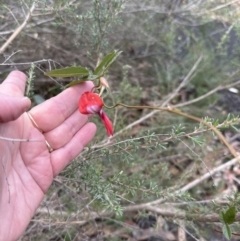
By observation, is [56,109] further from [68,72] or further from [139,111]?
[139,111]

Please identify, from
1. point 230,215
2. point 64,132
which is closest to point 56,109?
point 64,132

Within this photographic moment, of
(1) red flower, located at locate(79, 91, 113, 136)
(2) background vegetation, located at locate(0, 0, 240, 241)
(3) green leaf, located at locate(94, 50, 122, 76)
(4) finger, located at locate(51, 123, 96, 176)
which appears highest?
(3) green leaf, located at locate(94, 50, 122, 76)

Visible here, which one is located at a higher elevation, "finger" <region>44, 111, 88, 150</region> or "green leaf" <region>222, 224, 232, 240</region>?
"finger" <region>44, 111, 88, 150</region>

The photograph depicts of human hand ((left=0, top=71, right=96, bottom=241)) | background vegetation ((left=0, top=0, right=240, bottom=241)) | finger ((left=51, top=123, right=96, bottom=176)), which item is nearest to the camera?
human hand ((left=0, top=71, right=96, bottom=241))

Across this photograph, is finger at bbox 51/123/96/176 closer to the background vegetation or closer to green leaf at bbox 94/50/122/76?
the background vegetation

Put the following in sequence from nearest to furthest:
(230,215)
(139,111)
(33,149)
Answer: (230,215) < (33,149) < (139,111)

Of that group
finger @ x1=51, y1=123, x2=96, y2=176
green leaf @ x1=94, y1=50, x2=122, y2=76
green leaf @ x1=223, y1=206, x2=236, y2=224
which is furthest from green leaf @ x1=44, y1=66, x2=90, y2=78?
green leaf @ x1=223, y1=206, x2=236, y2=224
